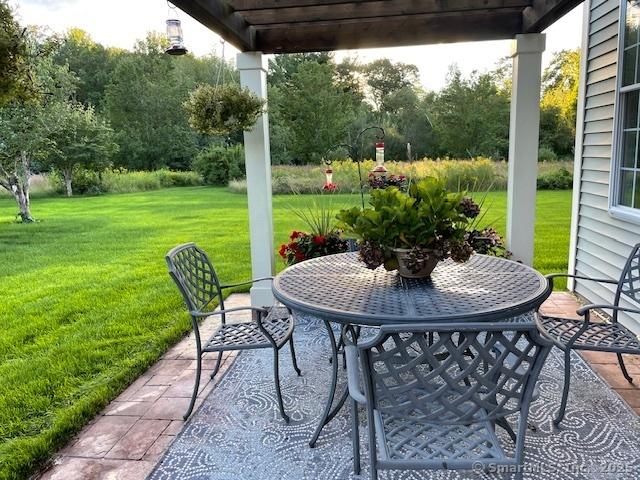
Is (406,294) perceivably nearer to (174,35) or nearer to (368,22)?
(174,35)

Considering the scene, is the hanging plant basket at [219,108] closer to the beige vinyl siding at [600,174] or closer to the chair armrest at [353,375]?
the chair armrest at [353,375]

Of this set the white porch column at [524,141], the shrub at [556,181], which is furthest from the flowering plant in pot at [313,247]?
the shrub at [556,181]

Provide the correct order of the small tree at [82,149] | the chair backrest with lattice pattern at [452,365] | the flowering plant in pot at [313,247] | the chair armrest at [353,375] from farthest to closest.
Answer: the small tree at [82,149] → the flowering plant in pot at [313,247] → the chair armrest at [353,375] → the chair backrest with lattice pattern at [452,365]

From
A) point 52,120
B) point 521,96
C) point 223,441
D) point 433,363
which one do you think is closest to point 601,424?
point 433,363

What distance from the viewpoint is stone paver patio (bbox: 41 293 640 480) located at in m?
1.96

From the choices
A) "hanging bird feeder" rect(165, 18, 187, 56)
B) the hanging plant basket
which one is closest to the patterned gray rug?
the hanging plant basket

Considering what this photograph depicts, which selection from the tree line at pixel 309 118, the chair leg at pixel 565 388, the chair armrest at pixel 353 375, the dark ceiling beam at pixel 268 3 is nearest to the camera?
the chair armrest at pixel 353 375

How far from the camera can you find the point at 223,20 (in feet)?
9.96

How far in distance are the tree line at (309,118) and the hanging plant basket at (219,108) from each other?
20.2ft

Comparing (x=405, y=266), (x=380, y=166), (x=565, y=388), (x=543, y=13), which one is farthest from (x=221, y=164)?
(x=565, y=388)

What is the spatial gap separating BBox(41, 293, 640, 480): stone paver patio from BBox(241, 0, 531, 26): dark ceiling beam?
2.43 m

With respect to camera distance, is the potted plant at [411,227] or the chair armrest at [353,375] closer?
the chair armrest at [353,375]

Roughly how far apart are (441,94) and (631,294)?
12.2 m

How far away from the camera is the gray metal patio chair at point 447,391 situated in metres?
1.29
